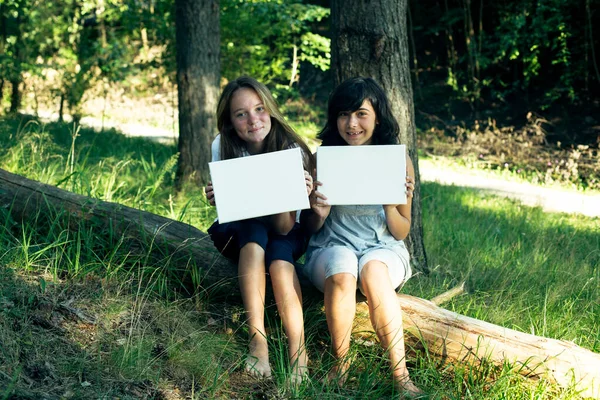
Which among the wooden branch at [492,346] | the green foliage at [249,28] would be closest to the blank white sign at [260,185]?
the wooden branch at [492,346]

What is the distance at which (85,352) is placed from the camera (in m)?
2.70

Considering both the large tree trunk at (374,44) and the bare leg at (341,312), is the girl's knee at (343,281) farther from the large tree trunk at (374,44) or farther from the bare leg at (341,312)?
the large tree trunk at (374,44)

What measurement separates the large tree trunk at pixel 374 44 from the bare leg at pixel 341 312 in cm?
140

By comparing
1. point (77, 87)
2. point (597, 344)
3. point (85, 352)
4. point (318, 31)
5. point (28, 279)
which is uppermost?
point (318, 31)

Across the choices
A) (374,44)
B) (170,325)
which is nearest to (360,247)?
(170,325)

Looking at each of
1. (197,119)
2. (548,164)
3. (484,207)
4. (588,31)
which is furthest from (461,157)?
(197,119)

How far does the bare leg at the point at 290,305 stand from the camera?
9.52 feet

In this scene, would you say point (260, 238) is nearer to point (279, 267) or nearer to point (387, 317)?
point (279, 267)

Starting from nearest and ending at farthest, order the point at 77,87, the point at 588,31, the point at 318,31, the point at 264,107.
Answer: the point at 264,107 < the point at 77,87 < the point at 588,31 < the point at 318,31

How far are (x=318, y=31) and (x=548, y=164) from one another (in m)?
9.98

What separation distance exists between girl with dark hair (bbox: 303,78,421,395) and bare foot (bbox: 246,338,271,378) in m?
0.29

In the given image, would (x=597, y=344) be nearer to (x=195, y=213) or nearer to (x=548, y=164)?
(x=195, y=213)

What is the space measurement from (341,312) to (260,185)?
0.67 meters

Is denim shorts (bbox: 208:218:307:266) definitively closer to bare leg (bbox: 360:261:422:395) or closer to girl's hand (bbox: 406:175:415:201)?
bare leg (bbox: 360:261:422:395)
